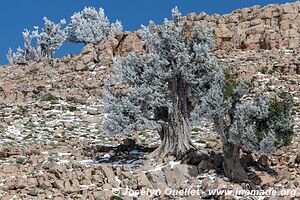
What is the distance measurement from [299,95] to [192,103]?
1398 cm

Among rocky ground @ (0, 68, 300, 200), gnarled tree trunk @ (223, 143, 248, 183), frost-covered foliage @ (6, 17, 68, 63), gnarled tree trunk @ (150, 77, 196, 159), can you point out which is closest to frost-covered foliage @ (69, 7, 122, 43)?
frost-covered foliage @ (6, 17, 68, 63)

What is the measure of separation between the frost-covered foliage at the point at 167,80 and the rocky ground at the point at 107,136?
2.07 metres

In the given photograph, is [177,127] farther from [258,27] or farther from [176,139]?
[258,27]

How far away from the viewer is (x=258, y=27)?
180 ft

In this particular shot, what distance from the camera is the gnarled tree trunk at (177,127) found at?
82.9 feet

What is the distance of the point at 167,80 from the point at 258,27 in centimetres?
3099

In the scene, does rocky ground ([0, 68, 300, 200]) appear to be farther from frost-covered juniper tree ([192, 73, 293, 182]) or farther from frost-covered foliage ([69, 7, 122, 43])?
frost-covered foliage ([69, 7, 122, 43])

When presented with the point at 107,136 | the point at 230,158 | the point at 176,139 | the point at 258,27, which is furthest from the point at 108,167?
the point at 258,27

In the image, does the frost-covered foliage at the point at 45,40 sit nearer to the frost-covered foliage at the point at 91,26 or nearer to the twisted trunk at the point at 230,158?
the frost-covered foliage at the point at 91,26

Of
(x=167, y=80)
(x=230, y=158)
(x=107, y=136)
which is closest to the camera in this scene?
(x=230, y=158)

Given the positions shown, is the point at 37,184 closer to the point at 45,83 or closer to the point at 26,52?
the point at 45,83

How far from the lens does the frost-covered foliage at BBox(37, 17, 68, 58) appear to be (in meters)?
72.5

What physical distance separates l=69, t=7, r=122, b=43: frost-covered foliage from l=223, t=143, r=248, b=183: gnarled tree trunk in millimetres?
50012

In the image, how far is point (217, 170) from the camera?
22.7m
